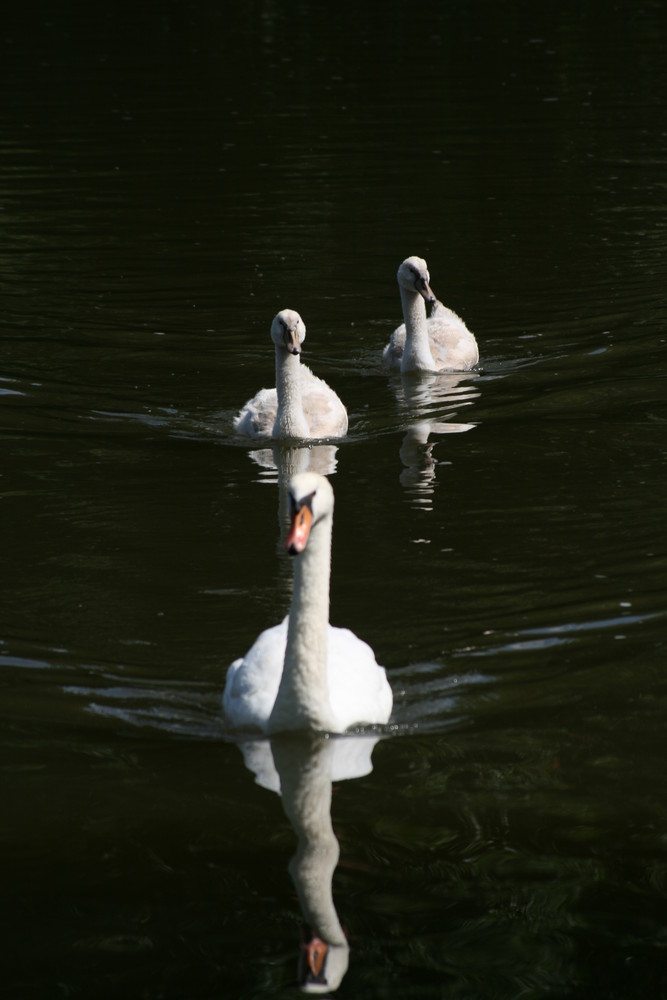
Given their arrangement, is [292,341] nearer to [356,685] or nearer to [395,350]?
[395,350]

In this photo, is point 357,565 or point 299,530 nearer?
point 299,530

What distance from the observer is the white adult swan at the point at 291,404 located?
13.0 metres

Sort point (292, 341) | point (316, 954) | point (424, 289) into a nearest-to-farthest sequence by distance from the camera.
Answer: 1. point (316, 954)
2. point (292, 341)
3. point (424, 289)

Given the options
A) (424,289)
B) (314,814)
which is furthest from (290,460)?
(314,814)

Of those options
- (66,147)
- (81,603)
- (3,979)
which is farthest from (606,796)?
(66,147)

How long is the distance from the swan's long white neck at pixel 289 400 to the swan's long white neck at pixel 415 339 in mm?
2347

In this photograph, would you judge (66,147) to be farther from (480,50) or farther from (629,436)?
(629,436)

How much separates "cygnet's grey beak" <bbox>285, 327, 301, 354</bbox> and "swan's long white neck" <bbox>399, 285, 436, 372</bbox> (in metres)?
2.38

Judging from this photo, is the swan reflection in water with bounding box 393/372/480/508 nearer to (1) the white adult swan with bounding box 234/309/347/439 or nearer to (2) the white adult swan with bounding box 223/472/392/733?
(1) the white adult swan with bounding box 234/309/347/439

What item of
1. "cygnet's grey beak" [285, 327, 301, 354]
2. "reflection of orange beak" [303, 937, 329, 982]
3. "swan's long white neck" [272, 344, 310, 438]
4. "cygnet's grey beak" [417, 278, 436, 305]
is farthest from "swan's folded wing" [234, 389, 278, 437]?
"reflection of orange beak" [303, 937, 329, 982]

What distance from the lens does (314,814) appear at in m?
7.11

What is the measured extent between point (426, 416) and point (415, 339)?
1525 millimetres

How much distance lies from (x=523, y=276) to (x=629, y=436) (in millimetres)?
6013

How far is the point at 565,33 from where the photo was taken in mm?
41531
